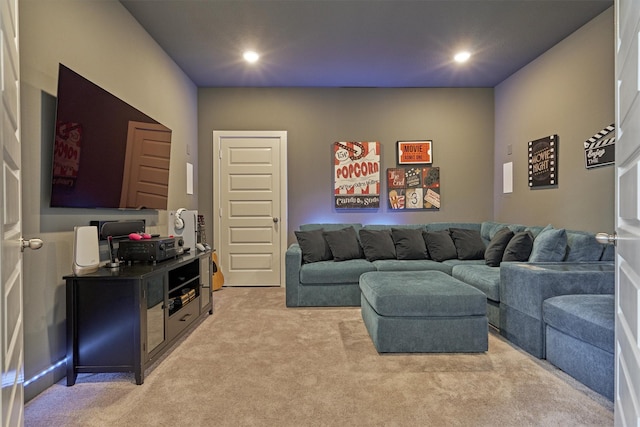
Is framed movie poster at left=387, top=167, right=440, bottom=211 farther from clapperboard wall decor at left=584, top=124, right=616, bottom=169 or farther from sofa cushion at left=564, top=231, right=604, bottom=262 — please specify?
sofa cushion at left=564, top=231, right=604, bottom=262

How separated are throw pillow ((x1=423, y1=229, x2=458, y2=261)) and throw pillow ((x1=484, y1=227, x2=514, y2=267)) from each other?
0.46m

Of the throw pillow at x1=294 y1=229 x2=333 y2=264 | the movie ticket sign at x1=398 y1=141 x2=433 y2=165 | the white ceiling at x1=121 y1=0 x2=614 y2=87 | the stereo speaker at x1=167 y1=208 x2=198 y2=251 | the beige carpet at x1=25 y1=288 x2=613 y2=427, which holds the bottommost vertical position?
the beige carpet at x1=25 y1=288 x2=613 y2=427

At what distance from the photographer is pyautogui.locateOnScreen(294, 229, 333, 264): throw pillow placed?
393 cm

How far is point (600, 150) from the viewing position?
306 centimetres

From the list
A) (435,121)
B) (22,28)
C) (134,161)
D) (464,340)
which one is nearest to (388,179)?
(435,121)

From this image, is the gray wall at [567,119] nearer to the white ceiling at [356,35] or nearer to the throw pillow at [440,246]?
the white ceiling at [356,35]

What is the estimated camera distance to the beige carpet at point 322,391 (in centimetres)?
171

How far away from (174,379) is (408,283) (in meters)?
1.69

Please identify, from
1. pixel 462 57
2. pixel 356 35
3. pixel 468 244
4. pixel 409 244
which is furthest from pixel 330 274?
pixel 462 57

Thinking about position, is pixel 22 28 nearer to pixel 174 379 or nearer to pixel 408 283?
pixel 174 379

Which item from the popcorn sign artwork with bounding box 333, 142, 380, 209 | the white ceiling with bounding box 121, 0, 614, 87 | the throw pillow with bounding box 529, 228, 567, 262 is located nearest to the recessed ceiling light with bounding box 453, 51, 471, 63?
the white ceiling with bounding box 121, 0, 614, 87

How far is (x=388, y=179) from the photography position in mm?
4840

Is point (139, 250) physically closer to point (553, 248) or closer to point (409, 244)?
point (409, 244)

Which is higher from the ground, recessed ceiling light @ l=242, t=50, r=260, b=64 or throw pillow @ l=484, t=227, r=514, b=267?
recessed ceiling light @ l=242, t=50, r=260, b=64
